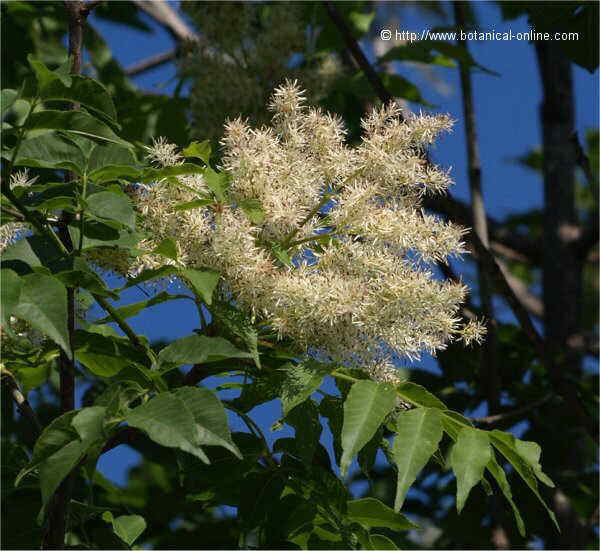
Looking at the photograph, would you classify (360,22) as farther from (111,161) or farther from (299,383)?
(299,383)

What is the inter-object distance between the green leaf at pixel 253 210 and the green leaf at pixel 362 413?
1.29ft

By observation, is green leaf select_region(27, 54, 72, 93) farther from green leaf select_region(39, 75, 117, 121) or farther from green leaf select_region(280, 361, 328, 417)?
green leaf select_region(280, 361, 328, 417)

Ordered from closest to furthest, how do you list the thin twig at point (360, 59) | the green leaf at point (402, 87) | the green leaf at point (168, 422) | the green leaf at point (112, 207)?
1. the green leaf at point (168, 422)
2. the green leaf at point (112, 207)
3. the thin twig at point (360, 59)
4. the green leaf at point (402, 87)

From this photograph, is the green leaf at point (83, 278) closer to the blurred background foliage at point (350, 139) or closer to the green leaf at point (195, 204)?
the green leaf at point (195, 204)

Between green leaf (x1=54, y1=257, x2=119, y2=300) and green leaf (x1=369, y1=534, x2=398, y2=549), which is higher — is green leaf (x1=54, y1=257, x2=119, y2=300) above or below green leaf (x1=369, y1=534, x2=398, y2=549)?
above

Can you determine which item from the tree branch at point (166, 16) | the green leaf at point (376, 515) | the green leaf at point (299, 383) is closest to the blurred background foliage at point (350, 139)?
the tree branch at point (166, 16)

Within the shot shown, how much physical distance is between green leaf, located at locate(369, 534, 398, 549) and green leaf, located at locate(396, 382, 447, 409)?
0.36m

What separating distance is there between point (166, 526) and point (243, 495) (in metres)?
1.76

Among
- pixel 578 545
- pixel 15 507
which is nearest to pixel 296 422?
pixel 15 507

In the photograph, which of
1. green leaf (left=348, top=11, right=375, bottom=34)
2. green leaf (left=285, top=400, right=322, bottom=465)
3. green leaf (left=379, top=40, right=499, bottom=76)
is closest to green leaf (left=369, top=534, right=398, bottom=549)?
green leaf (left=285, top=400, right=322, bottom=465)

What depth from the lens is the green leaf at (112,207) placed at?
1.87 metres

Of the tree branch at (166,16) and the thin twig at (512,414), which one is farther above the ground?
the tree branch at (166,16)

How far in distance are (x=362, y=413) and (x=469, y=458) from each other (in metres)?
→ 0.24

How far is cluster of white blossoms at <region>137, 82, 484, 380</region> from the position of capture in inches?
77.0
